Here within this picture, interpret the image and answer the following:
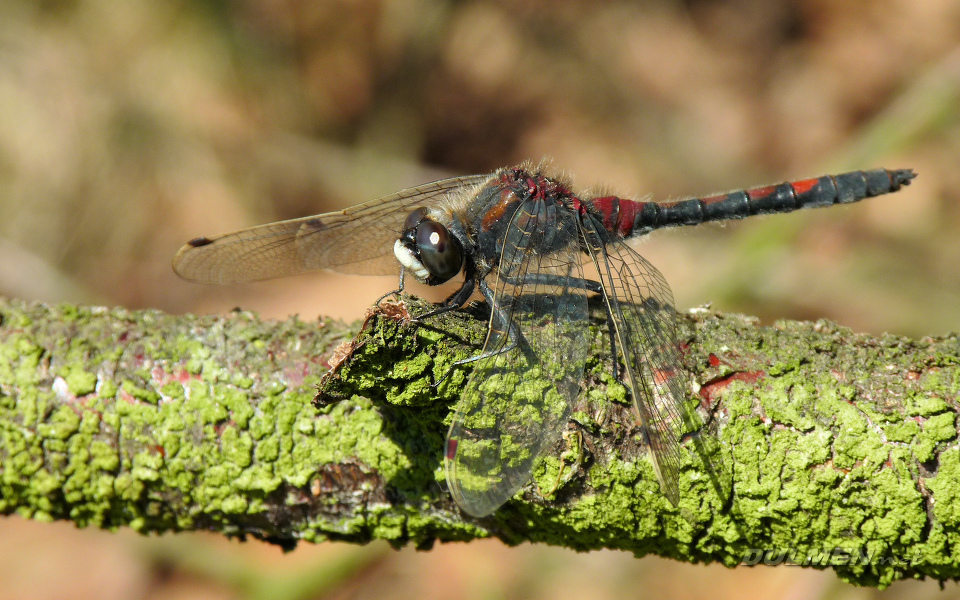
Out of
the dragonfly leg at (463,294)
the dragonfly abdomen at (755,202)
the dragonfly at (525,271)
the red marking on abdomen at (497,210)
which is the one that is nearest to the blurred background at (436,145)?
the dragonfly abdomen at (755,202)

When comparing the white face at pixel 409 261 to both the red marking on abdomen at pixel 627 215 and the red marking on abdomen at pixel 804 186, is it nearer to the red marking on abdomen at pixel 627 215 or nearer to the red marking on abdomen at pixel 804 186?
the red marking on abdomen at pixel 627 215

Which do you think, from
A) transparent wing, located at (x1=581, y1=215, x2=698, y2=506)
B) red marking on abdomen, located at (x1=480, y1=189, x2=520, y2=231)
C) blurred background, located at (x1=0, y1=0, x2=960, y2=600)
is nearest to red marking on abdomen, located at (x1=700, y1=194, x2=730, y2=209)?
blurred background, located at (x1=0, y1=0, x2=960, y2=600)

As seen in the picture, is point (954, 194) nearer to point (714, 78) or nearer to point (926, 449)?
point (714, 78)

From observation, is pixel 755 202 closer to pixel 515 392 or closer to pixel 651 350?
pixel 651 350

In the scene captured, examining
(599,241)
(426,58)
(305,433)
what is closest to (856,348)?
(599,241)

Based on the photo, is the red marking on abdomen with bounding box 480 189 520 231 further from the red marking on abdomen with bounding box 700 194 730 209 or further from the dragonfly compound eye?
the red marking on abdomen with bounding box 700 194 730 209

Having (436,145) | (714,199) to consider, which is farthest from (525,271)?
(436,145)

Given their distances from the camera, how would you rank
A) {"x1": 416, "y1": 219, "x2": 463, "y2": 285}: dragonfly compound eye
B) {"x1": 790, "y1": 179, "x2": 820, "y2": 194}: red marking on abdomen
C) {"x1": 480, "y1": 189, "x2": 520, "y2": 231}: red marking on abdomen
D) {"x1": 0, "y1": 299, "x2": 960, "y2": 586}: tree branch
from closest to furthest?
{"x1": 0, "y1": 299, "x2": 960, "y2": 586}: tree branch → {"x1": 416, "y1": 219, "x2": 463, "y2": 285}: dragonfly compound eye → {"x1": 480, "y1": 189, "x2": 520, "y2": 231}: red marking on abdomen → {"x1": 790, "y1": 179, "x2": 820, "y2": 194}: red marking on abdomen
